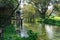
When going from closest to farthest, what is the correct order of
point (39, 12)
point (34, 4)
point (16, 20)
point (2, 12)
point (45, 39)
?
point (45, 39) → point (2, 12) → point (16, 20) → point (34, 4) → point (39, 12)

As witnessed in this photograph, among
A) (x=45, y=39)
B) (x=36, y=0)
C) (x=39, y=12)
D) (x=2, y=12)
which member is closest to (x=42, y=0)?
(x=36, y=0)

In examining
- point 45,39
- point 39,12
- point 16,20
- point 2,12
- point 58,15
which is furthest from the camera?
point 58,15

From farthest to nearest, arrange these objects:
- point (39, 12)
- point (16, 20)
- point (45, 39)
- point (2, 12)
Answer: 1. point (39, 12)
2. point (16, 20)
3. point (2, 12)
4. point (45, 39)

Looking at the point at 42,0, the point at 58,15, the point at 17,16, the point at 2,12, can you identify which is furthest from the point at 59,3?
the point at 2,12

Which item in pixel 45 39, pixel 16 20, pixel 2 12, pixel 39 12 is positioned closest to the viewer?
pixel 45 39

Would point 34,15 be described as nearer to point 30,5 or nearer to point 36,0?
point 30,5

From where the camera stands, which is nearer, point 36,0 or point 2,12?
point 2,12

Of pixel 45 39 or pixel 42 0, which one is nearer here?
pixel 45 39

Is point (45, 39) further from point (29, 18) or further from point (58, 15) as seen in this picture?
point (58, 15)

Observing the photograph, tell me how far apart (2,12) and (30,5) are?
2581 cm

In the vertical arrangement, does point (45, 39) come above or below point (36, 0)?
below

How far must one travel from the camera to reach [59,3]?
51.4 m

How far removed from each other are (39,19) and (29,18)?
588 centimetres

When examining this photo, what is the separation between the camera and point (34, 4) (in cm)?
4962
